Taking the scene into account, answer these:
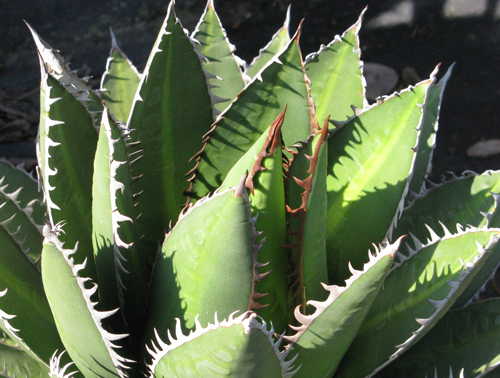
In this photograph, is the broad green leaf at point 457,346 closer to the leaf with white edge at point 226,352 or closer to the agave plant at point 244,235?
the agave plant at point 244,235

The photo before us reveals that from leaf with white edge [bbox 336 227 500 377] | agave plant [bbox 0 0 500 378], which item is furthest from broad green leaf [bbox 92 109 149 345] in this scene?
leaf with white edge [bbox 336 227 500 377]

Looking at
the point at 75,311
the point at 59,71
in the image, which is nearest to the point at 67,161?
the point at 59,71

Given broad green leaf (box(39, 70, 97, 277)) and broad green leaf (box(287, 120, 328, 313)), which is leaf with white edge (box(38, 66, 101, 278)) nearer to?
broad green leaf (box(39, 70, 97, 277))

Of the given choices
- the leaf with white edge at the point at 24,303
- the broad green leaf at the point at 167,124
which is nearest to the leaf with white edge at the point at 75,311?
the leaf with white edge at the point at 24,303

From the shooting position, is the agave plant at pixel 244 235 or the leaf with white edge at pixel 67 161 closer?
the agave plant at pixel 244 235

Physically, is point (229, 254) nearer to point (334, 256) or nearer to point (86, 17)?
point (334, 256)

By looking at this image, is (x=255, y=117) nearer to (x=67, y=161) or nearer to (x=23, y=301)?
(x=67, y=161)
